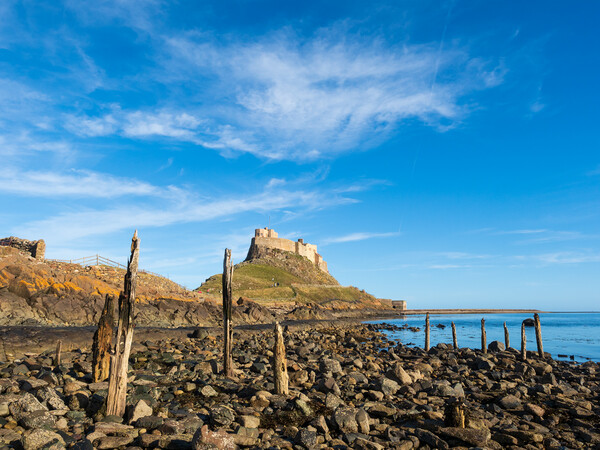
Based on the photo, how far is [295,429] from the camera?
9.77 metres

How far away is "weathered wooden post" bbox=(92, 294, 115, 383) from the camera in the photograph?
1340 cm

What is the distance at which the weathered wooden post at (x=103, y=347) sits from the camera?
44.0 feet

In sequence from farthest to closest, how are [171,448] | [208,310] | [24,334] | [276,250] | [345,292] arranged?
[276,250] → [345,292] → [208,310] → [24,334] → [171,448]

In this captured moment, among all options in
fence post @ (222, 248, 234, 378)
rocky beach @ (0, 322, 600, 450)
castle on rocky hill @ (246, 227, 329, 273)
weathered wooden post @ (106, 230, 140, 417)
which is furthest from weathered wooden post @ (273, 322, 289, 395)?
castle on rocky hill @ (246, 227, 329, 273)

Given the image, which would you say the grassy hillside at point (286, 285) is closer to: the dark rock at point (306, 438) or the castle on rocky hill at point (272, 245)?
the castle on rocky hill at point (272, 245)

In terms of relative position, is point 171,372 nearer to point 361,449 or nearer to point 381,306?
point 361,449

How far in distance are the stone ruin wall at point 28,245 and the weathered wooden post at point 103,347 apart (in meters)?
43.9

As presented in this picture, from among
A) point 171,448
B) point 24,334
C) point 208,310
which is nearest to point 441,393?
point 171,448

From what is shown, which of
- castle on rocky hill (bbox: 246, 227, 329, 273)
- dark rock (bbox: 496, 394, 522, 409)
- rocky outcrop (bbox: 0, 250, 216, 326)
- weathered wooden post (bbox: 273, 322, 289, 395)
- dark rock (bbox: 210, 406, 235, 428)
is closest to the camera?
dark rock (bbox: 210, 406, 235, 428)

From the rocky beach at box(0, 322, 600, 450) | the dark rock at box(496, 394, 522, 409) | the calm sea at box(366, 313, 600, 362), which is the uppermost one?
the rocky beach at box(0, 322, 600, 450)

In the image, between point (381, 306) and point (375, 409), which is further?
point (381, 306)

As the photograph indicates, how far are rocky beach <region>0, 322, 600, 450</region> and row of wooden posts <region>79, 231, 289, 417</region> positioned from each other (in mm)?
408

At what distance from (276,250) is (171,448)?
138m

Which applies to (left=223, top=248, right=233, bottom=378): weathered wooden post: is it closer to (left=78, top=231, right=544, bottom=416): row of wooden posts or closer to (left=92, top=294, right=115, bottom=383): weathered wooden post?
(left=78, top=231, right=544, bottom=416): row of wooden posts
